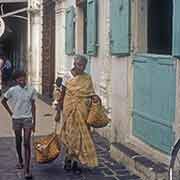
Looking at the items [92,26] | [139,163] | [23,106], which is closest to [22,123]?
[23,106]

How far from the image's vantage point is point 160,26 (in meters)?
9.48

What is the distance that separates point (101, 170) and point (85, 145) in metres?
0.56

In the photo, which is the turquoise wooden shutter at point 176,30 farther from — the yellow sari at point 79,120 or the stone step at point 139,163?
the yellow sari at point 79,120

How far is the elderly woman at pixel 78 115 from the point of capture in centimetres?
913

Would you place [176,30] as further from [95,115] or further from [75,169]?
[75,169]

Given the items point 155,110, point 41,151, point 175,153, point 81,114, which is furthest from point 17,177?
point 175,153

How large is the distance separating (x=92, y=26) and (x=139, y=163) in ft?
16.8

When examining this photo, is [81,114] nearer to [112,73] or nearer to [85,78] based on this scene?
[85,78]

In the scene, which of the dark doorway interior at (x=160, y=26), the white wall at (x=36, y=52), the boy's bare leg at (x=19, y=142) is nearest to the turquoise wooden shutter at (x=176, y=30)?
the dark doorway interior at (x=160, y=26)

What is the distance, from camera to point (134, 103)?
10094mm

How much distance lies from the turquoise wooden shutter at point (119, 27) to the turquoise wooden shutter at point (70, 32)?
479 centimetres

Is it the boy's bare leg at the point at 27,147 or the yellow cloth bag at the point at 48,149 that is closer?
the boy's bare leg at the point at 27,147

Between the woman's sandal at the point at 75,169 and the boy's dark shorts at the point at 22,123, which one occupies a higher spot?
the boy's dark shorts at the point at 22,123

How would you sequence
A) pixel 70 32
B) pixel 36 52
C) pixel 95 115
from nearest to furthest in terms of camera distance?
pixel 95 115 → pixel 70 32 → pixel 36 52
